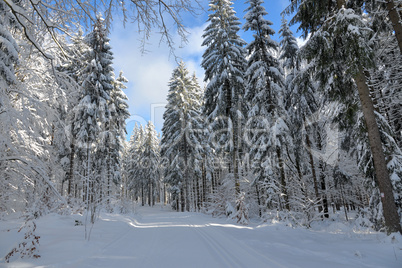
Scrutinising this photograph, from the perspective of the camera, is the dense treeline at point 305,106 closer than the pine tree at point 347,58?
No

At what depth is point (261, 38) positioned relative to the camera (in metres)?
14.5

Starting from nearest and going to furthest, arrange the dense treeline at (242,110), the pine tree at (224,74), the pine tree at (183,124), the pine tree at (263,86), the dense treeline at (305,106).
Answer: the dense treeline at (242,110), the dense treeline at (305,106), the pine tree at (263,86), the pine tree at (224,74), the pine tree at (183,124)

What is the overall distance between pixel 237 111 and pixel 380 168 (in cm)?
1049

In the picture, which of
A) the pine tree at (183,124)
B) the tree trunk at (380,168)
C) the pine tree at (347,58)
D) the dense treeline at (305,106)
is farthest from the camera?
the pine tree at (183,124)

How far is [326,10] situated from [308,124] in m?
9.96

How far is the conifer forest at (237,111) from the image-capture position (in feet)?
16.6

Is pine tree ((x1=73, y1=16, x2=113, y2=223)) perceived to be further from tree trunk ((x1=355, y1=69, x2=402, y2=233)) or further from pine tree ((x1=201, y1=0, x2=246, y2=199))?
tree trunk ((x1=355, y1=69, x2=402, y2=233))

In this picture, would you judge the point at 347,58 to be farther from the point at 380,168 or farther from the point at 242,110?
the point at 242,110

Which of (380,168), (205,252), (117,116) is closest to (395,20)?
(380,168)

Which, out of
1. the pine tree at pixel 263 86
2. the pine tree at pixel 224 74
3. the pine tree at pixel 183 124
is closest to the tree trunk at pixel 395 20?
the pine tree at pixel 263 86

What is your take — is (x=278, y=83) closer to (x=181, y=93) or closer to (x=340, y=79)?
(x=340, y=79)

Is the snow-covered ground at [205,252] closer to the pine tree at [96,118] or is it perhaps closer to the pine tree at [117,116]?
the pine tree at [96,118]

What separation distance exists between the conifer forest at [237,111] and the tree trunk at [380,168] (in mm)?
33

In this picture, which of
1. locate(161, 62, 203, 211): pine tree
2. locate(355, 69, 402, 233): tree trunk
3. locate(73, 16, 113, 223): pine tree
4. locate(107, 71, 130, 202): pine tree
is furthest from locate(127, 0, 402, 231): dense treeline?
locate(73, 16, 113, 223): pine tree
